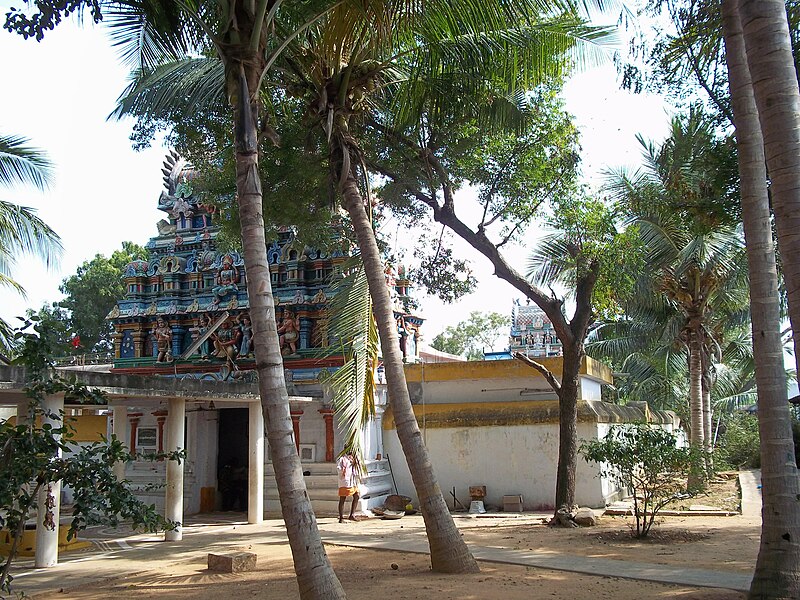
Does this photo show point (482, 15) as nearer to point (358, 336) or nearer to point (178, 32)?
point (178, 32)

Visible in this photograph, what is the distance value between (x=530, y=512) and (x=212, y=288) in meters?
9.77

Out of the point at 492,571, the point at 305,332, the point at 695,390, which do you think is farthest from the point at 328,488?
the point at 695,390

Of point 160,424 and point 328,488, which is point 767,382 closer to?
A: point 328,488

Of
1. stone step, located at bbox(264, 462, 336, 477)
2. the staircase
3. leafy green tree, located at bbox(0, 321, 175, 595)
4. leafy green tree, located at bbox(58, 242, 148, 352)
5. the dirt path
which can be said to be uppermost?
leafy green tree, located at bbox(58, 242, 148, 352)

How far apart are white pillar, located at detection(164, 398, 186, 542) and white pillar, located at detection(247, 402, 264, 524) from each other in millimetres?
1803

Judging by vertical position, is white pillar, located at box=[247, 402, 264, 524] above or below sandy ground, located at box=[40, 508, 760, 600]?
above

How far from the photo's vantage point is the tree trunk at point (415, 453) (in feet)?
27.7

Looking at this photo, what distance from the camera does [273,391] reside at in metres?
6.25

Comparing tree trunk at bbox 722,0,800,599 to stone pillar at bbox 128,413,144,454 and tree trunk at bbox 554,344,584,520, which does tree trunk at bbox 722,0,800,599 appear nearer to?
tree trunk at bbox 554,344,584,520

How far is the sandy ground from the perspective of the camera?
7621mm

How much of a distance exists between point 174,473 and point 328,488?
4588 mm

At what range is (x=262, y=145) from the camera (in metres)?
12.4

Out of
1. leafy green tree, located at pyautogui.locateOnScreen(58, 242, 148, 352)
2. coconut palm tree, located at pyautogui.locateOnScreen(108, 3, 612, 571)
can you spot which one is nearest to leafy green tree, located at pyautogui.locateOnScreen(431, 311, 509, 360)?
leafy green tree, located at pyautogui.locateOnScreen(58, 242, 148, 352)

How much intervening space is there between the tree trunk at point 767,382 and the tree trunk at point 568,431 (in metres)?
6.39
